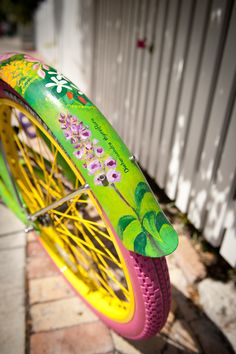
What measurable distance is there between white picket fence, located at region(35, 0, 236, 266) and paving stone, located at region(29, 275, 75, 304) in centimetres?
118

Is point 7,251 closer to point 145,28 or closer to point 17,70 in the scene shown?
point 17,70

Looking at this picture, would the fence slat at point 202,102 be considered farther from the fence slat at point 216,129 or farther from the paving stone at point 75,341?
the paving stone at point 75,341

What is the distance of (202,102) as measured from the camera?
2205 mm

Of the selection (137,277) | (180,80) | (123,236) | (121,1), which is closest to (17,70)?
(123,236)

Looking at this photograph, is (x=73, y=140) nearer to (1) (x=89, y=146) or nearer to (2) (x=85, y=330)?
(1) (x=89, y=146)

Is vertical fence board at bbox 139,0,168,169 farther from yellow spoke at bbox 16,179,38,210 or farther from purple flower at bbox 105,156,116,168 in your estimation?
purple flower at bbox 105,156,116,168

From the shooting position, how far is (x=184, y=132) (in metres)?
2.48

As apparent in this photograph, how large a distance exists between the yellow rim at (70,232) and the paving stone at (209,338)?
47cm

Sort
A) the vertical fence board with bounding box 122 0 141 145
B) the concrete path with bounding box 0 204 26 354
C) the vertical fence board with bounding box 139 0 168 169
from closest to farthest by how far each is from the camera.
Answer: the concrete path with bounding box 0 204 26 354
the vertical fence board with bounding box 139 0 168 169
the vertical fence board with bounding box 122 0 141 145

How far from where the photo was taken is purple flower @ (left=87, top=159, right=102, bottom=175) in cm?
110

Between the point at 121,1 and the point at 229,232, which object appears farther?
the point at 121,1

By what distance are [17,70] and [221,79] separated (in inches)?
53.4

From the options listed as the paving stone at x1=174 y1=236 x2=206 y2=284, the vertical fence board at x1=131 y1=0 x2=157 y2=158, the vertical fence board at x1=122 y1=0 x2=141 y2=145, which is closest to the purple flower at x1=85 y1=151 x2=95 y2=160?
the paving stone at x1=174 y1=236 x2=206 y2=284

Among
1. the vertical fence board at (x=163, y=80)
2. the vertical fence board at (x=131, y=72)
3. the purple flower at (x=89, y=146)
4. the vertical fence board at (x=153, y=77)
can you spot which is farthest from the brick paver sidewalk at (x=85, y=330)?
the vertical fence board at (x=131, y=72)
